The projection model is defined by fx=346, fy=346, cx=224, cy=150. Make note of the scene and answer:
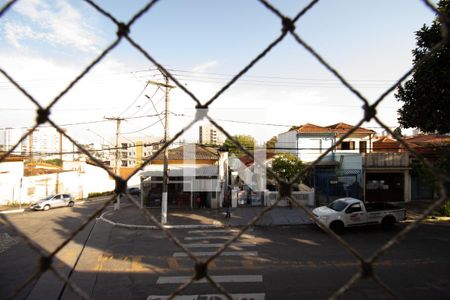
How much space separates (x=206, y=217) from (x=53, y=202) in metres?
12.3

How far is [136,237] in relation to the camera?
48.6 ft

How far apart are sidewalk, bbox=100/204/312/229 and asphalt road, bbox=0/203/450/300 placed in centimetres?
125

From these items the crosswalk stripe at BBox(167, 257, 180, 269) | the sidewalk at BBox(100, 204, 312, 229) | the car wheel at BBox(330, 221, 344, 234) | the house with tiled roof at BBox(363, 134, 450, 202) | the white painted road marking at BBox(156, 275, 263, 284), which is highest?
the house with tiled roof at BBox(363, 134, 450, 202)

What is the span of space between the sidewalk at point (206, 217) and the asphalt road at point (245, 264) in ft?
4.11

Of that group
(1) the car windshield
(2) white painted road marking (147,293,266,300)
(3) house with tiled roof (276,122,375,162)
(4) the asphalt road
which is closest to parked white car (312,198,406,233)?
(1) the car windshield

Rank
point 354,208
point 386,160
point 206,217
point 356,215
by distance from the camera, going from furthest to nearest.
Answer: point 386,160, point 206,217, point 354,208, point 356,215

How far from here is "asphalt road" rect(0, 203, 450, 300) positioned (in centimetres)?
857

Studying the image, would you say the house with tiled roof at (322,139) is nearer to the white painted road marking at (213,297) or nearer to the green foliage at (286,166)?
the green foliage at (286,166)

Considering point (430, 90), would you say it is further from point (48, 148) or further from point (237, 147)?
point (48, 148)

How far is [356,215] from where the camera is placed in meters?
15.0

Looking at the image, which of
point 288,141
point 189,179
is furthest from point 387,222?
point 288,141

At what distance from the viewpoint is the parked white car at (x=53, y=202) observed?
2347 cm

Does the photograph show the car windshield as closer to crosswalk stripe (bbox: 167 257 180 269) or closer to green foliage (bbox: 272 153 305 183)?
green foliage (bbox: 272 153 305 183)

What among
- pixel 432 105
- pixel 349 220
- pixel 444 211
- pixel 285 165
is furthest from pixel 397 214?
pixel 285 165
